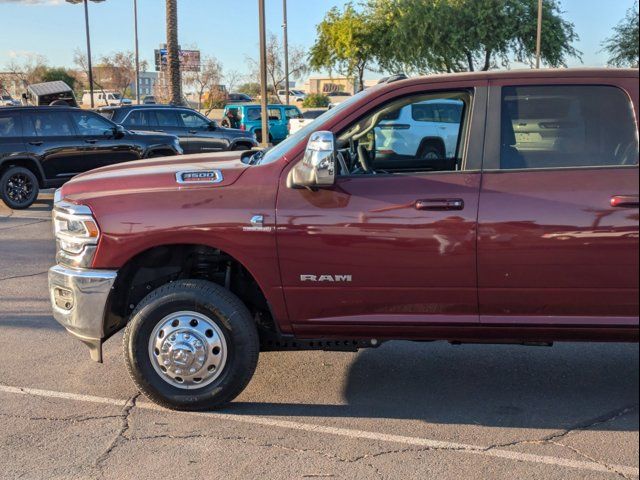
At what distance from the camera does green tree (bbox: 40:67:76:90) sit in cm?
5456

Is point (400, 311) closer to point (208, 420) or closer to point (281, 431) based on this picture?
point (281, 431)

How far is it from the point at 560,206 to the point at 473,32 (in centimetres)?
3434

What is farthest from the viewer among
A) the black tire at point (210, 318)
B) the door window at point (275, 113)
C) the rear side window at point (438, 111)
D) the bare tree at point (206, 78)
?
the bare tree at point (206, 78)

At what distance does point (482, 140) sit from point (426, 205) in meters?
0.55

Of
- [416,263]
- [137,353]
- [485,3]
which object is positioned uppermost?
[485,3]

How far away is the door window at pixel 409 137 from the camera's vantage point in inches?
177

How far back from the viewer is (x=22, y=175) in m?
13.5

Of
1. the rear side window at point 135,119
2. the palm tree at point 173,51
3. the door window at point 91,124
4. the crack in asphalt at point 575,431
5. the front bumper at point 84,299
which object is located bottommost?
the crack in asphalt at point 575,431

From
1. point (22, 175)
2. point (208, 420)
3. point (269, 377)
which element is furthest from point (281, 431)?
point (22, 175)

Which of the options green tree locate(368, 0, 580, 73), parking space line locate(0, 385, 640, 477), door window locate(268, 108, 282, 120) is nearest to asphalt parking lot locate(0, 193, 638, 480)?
parking space line locate(0, 385, 640, 477)

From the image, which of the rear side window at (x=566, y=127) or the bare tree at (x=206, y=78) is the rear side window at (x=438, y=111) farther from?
the bare tree at (x=206, y=78)

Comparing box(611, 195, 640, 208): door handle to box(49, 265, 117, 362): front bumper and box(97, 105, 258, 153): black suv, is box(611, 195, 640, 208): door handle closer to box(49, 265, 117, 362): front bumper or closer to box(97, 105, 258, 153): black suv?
box(49, 265, 117, 362): front bumper

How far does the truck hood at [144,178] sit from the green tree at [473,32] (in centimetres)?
3285

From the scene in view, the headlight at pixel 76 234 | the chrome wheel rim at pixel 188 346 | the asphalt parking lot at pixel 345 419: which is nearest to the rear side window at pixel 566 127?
the asphalt parking lot at pixel 345 419
